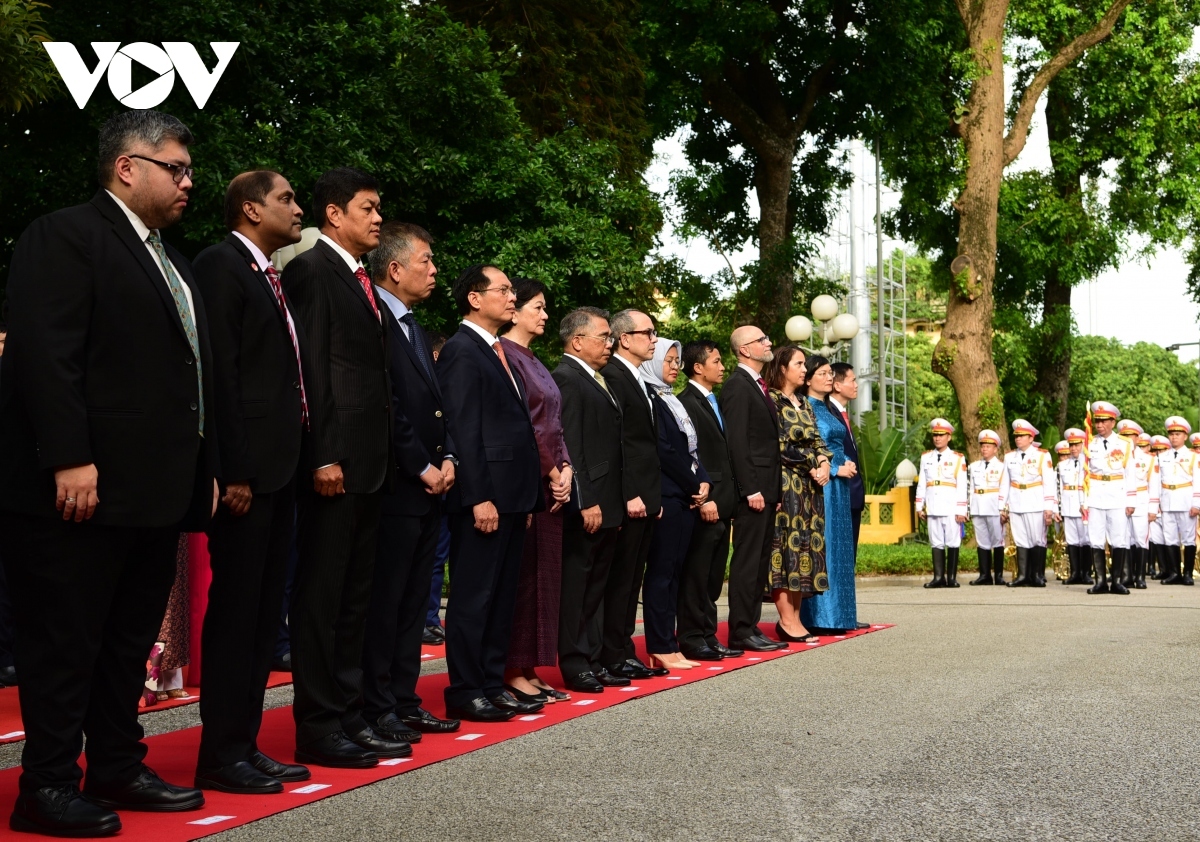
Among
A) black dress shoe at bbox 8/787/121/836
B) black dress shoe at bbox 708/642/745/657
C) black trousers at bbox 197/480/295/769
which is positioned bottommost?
black dress shoe at bbox 8/787/121/836

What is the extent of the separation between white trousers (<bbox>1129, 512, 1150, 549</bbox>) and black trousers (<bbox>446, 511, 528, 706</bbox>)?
13.2 m

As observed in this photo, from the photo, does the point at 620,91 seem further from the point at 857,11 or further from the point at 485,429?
the point at 485,429

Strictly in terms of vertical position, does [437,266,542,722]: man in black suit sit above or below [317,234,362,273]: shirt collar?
below

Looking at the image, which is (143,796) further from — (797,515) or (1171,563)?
(1171,563)

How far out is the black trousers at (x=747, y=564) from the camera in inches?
401

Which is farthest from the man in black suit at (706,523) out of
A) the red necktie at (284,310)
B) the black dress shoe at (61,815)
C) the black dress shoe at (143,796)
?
the black dress shoe at (61,815)

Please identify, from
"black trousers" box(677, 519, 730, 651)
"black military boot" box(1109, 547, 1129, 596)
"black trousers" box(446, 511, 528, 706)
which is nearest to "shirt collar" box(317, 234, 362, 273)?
"black trousers" box(446, 511, 528, 706)

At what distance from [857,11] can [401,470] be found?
20.7m

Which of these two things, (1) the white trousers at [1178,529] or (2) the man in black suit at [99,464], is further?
(1) the white trousers at [1178,529]

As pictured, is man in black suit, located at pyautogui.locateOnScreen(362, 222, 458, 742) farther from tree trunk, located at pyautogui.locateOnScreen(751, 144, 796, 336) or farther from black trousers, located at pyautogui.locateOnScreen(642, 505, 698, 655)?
tree trunk, located at pyautogui.locateOnScreen(751, 144, 796, 336)

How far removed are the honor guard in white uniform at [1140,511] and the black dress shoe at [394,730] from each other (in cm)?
1390

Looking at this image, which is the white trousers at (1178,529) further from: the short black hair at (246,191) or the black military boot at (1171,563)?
the short black hair at (246,191)

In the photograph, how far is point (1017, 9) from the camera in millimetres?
25141

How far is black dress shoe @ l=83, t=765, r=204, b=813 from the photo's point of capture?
472cm
